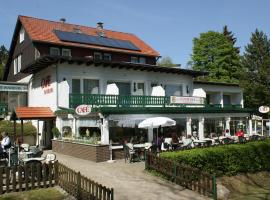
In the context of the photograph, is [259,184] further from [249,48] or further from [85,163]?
[249,48]

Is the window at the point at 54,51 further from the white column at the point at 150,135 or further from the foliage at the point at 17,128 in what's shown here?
the white column at the point at 150,135

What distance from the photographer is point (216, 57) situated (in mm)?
53625

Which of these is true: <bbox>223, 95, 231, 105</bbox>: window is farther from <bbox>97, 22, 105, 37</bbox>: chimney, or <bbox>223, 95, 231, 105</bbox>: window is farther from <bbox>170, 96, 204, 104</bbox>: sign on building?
<bbox>97, 22, 105, 37</bbox>: chimney

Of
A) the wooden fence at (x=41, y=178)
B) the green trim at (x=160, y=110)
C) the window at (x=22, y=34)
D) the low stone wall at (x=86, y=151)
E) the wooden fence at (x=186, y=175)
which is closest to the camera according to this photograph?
the wooden fence at (x=41, y=178)

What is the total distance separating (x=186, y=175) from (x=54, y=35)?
20.9 metres

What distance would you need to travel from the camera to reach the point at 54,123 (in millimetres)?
26531

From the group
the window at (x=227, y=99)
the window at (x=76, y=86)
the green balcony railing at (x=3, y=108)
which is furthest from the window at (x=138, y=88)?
the window at (x=227, y=99)

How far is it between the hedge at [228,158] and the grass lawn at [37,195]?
5375mm

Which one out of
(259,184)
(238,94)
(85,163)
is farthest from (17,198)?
(238,94)

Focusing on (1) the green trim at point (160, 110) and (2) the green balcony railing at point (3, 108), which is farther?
(2) the green balcony railing at point (3, 108)

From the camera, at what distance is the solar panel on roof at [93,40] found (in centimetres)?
3121

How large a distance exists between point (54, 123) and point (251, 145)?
563 inches

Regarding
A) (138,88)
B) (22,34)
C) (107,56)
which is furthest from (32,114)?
(22,34)

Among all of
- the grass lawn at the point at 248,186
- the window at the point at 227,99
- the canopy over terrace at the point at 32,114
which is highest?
the window at the point at 227,99
